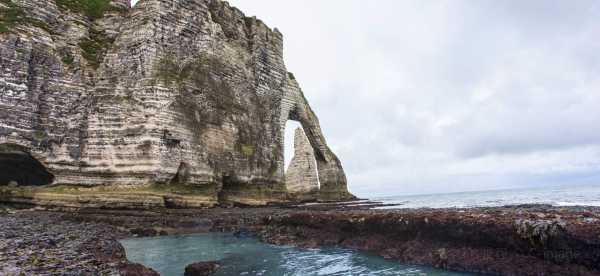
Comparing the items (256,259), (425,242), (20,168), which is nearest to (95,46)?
(20,168)

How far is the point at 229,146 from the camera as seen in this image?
26703mm

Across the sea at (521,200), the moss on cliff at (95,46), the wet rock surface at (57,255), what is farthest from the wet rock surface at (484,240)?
the moss on cliff at (95,46)

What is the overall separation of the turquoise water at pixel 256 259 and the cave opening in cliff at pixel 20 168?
36.3 feet

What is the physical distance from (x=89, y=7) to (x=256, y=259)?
24673mm

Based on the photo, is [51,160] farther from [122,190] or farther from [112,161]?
[122,190]

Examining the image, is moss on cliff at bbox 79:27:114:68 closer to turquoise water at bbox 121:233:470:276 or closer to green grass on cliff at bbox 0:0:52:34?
green grass on cliff at bbox 0:0:52:34

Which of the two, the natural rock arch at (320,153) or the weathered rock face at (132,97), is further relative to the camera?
the natural rock arch at (320,153)

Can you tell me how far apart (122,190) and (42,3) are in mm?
13383

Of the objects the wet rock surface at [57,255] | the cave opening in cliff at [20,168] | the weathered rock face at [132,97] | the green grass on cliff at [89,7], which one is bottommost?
the wet rock surface at [57,255]

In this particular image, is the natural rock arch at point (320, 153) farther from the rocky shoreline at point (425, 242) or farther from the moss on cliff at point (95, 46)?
the rocky shoreline at point (425, 242)

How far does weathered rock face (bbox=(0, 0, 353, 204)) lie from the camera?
796 inches

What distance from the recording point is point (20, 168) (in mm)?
21328

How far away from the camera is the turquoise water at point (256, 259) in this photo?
825cm

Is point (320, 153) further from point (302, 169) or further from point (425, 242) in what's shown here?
point (425, 242)
